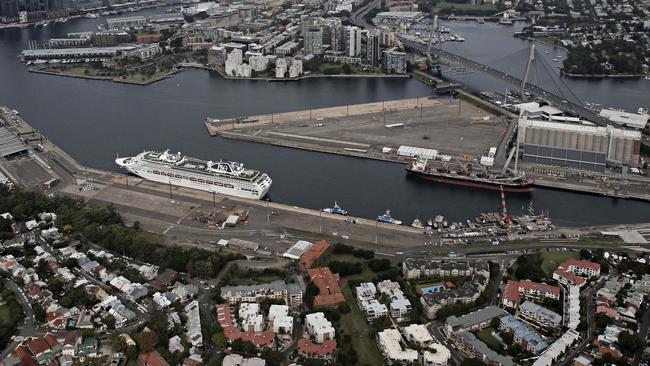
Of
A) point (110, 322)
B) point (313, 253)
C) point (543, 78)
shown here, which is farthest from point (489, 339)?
point (543, 78)

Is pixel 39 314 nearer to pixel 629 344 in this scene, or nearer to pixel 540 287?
pixel 540 287

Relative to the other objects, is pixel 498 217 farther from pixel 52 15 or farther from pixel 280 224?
pixel 52 15

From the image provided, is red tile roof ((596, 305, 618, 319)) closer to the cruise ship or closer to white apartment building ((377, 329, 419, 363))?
white apartment building ((377, 329, 419, 363))

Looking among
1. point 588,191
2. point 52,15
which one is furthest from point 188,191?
point 52,15

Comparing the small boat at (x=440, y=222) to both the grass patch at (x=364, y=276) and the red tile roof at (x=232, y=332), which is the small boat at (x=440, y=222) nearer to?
the grass patch at (x=364, y=276)

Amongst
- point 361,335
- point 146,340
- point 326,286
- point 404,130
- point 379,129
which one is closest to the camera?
point 146,340
